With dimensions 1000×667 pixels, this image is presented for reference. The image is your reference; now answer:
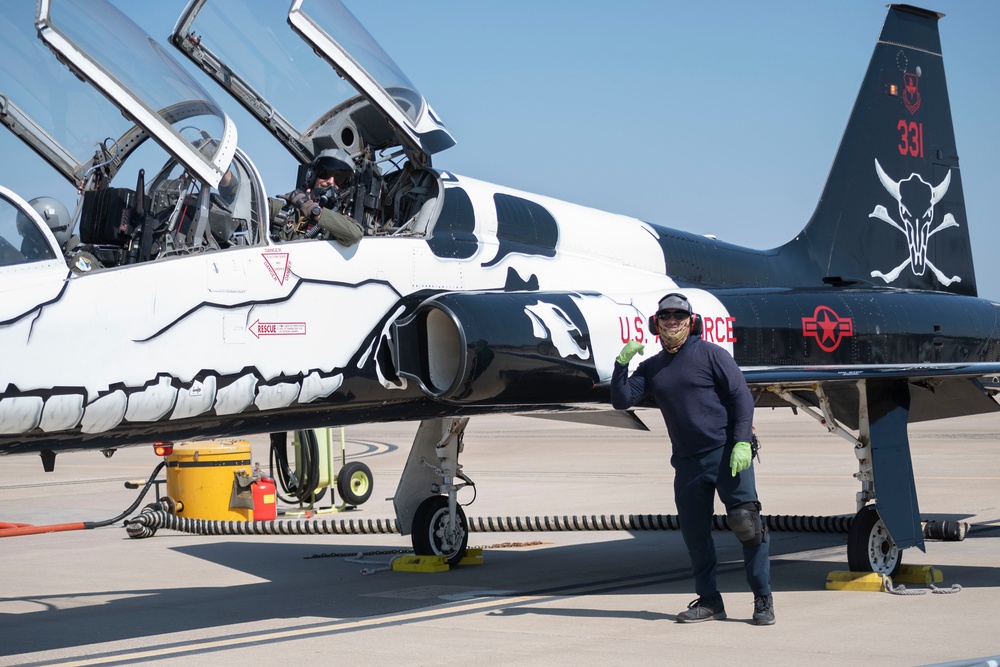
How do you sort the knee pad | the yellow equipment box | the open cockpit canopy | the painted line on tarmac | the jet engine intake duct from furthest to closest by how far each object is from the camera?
the yellow equipment box < the open cockpit canopy < the jet engine intake duct < the knee pad < the painted line on tarmac

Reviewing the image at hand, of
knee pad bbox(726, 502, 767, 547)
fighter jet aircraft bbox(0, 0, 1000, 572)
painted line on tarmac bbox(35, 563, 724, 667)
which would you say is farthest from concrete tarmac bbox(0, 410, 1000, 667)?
fighter jet aircraft bbox(0, 0, 1000, 572)

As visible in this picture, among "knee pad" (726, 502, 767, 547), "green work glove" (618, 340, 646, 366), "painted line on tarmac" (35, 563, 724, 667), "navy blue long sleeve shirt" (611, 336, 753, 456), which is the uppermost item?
"green work glove" (618, 340, 646, 366)

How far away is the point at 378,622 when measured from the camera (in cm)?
742

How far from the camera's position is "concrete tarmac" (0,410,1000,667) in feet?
21.0

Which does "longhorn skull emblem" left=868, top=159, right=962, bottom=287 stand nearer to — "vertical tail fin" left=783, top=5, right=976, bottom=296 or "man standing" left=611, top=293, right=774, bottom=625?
"vertical tail fin" left=783, top=5, right=976, bottom=296

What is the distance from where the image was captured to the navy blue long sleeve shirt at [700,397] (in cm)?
696

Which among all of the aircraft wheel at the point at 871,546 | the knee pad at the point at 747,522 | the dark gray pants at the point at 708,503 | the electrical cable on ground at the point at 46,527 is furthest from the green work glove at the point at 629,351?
the electrical cable on ground at the point at 46,527

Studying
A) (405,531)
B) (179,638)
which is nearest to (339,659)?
(179,638)

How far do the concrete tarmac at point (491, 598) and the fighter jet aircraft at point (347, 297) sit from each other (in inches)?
42.9

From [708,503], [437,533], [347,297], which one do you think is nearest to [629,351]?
[708,503]

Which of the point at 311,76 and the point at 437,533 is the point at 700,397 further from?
the point at 437,533

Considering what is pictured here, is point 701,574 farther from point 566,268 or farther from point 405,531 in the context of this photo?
point 405,531

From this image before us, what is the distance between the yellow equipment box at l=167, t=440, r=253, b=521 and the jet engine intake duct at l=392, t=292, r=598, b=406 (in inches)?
260

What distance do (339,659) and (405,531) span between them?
4.23 meters
